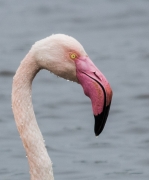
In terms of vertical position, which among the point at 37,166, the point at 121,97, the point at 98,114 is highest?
the point at 98,114

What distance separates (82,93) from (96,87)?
655 centimetres

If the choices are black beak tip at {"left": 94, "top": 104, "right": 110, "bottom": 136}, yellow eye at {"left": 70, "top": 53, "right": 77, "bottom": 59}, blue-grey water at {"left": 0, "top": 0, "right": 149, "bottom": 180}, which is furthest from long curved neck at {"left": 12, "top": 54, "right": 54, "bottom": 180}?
blue-grey water at {"left": 0, "top": 0, "right": 149, "bottom": 180}

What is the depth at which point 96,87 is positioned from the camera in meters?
5.70

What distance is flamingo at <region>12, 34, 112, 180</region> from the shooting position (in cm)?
571

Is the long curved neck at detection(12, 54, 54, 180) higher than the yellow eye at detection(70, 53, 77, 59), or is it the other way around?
the yellow eye at detection(70, 53, 77, 59)

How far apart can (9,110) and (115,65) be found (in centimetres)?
234

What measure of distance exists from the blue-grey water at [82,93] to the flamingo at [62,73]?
3261 mm

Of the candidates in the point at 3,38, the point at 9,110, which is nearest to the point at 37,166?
the point at 9,110

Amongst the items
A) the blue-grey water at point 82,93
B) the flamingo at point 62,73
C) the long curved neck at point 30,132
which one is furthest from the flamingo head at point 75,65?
the blue-grey water at point 82,93

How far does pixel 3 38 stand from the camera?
14492mm

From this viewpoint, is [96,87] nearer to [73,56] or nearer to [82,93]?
[73,56]

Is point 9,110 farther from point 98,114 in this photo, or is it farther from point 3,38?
point 98,114

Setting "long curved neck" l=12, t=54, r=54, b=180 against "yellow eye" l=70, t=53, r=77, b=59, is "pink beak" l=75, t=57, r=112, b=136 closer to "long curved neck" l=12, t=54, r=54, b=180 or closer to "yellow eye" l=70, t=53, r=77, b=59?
"yellow eye" l=70, t=53, r=77, b=59

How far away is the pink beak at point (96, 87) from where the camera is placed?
568cm
